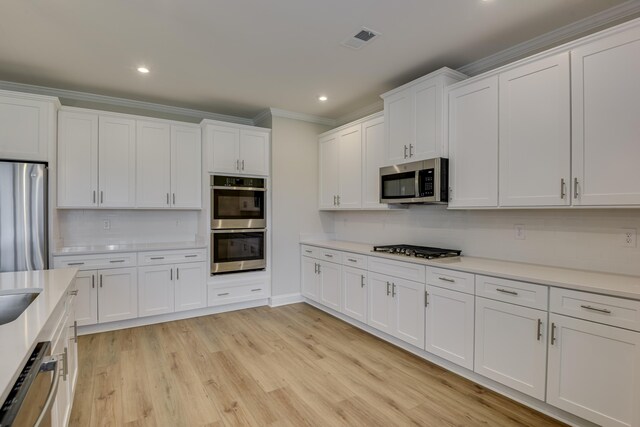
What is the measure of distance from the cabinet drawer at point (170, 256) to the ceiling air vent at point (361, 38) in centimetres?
291

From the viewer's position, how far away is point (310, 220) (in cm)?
482

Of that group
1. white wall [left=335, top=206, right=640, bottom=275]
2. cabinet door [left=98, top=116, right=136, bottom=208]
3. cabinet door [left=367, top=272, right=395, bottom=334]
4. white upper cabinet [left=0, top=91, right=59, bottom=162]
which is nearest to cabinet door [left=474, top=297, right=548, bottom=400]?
white wall [left=335, top=206, right=640, bottom=275]

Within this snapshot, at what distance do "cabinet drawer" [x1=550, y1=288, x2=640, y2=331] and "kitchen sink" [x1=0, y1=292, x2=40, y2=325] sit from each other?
3063mm

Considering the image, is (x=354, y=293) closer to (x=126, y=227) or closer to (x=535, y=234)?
(x=535, y=234)

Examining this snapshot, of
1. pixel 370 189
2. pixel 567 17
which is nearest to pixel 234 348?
pixel 370 189

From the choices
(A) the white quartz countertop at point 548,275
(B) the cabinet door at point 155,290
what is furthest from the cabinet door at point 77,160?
(A) the white quartz countertop at point 548,275

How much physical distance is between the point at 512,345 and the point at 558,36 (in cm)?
239

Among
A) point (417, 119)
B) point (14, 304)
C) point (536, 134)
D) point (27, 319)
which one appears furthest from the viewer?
point (417, 119)

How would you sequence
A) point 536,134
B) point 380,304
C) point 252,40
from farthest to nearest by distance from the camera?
point 380,304 → point 252,40 → point 536,134

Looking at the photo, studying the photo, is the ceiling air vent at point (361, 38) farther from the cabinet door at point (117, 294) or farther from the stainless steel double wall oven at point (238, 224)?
the cabinet door at point (117, 294)

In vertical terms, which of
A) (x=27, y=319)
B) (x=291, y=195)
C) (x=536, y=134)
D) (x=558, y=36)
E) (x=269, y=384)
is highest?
(x=558, y=36)

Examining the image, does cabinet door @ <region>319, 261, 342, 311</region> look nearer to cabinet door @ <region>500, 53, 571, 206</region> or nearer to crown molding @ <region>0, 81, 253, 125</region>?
cabinet door @ <region>500, 53, 571, 206</region>

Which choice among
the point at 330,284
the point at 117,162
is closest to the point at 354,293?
the point at 330,284

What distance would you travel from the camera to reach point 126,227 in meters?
4.14
